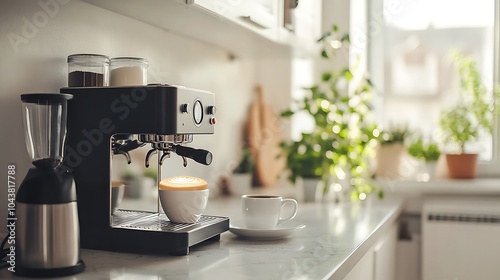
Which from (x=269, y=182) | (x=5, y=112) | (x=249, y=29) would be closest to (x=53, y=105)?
(x=5, y=112)

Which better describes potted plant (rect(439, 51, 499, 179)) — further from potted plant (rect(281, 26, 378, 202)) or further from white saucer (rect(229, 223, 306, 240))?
white saucer (rect(229, 223, 306, 240))

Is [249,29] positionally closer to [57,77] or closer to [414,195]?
Result: [57,77]

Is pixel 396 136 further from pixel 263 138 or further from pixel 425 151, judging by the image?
pixel 263 138

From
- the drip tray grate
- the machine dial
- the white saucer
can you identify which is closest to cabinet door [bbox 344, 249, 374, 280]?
the white saucer

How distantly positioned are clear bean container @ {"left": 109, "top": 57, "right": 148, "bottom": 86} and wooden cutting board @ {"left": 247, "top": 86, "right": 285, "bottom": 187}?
134cm

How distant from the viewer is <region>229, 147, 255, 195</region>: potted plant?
2.59 m

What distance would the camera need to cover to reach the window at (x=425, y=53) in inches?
118

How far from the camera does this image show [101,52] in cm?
167

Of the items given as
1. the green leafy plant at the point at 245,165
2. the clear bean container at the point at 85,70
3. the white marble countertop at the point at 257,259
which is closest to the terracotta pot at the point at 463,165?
the green leafy plant at the point at 245,165

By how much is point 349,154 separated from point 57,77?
1368 mm

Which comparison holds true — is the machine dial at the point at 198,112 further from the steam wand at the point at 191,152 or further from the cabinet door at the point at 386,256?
the cabinet door at the point at 386,256

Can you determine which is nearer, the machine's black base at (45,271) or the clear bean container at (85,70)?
the machine's black base at (45,271)

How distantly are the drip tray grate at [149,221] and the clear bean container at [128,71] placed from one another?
0.31 m

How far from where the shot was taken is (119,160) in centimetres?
177
